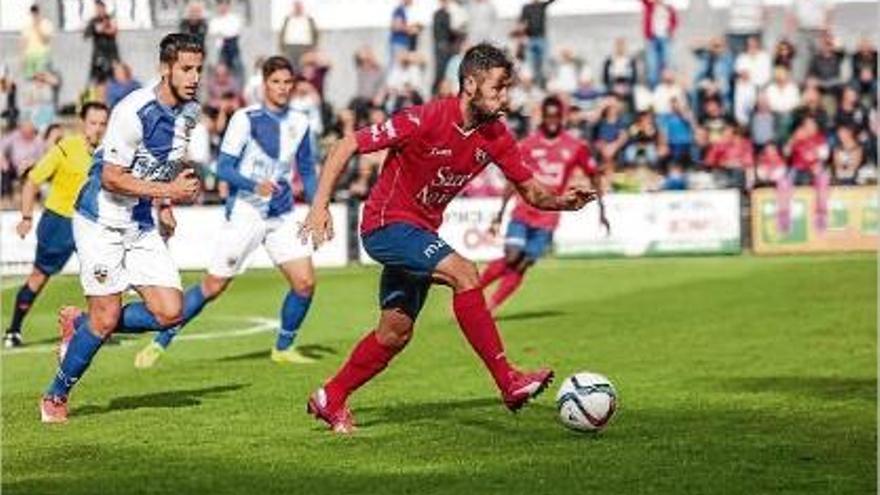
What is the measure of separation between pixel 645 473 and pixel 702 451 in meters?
0.96

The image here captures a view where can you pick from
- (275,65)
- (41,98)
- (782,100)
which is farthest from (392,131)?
(782,100)

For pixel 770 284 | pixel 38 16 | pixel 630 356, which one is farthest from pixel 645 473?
pixel 38 16

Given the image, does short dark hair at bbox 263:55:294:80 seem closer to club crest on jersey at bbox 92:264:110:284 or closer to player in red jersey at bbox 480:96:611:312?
club crest on jersey at bbox 92:264:110:284

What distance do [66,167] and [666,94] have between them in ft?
61.3

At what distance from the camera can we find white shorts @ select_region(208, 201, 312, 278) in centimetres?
1886

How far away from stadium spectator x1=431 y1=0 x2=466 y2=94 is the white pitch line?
14.3 metres

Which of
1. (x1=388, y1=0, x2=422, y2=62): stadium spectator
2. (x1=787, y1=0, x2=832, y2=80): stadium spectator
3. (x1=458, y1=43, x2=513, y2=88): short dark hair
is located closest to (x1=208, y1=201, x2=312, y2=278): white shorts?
(x1=458, y1=43, x2=513, y2=88): short dark hair

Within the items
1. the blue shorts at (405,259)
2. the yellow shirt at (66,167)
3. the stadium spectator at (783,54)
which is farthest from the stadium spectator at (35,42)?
the blue shorts at (405,259)

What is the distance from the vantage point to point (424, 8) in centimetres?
3928

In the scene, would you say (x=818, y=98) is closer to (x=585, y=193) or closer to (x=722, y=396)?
(x=722, y=396)

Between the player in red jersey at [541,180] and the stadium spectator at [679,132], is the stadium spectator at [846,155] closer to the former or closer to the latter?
the stadium spectator at [679,132]

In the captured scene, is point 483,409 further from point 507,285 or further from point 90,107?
point 507,285

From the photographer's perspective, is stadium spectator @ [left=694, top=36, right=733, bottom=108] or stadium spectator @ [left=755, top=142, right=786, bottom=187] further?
stadium spectator @ [left=694, top=36, right=733, bottom=108]

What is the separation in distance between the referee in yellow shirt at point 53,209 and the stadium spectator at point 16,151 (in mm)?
13176
